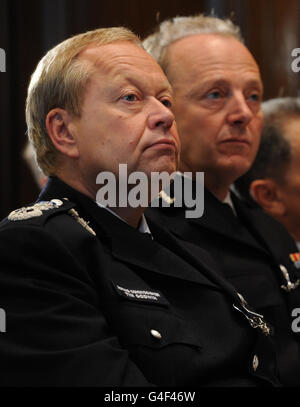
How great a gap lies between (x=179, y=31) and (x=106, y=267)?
89 centimetres

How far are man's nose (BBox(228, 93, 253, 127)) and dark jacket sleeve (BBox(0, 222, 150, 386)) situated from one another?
761 millimetres

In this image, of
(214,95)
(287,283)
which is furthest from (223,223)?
(214,95)

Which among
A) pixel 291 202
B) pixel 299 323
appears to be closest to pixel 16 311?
pixel 299 323

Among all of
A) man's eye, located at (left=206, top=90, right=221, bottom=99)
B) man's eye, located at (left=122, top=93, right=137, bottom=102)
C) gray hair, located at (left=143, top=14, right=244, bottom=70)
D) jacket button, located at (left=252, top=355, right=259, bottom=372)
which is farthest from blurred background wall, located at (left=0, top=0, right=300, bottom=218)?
jacket button, located at (left=252, top=355, right=259, bottom=372)

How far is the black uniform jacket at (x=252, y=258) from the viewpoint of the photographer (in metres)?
1.57

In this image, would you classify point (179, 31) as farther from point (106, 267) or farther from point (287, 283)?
point (106, 267)

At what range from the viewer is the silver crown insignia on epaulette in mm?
1160

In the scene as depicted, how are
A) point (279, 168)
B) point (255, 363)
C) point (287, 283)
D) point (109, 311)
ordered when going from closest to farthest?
1. point (109, 311)
2. point (255, 363)
3. point (287, 283)
4. point (279, 168)

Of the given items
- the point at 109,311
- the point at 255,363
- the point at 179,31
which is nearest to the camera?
the point at 109,311

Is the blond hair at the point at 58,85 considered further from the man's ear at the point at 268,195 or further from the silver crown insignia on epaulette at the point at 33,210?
the man's ear at the point at 268,195

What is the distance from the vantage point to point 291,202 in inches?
81.4

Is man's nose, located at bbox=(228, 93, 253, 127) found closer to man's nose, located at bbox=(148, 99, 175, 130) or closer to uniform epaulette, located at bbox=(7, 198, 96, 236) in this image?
man's nose, located at bbox=(148, 99, 175, 130)

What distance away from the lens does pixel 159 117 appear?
130cm
